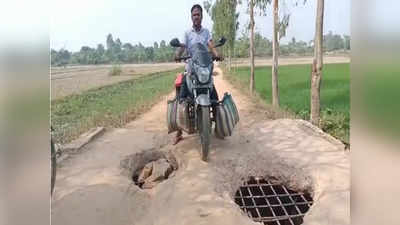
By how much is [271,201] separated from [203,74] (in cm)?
116

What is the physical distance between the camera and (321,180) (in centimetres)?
289

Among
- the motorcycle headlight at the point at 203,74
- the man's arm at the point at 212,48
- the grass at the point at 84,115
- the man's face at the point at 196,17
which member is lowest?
the grass at the point at 84,115

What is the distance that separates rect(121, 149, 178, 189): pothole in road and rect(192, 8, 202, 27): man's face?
1.25 metres

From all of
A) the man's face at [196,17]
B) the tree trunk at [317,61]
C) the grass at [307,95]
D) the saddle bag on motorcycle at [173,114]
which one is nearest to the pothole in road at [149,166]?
the saddle bag on motorcycle at [173,114]

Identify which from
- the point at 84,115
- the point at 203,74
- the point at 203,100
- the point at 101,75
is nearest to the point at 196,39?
the point at 203,74

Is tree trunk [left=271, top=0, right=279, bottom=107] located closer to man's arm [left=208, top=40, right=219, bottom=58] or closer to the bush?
man's arm [left=208, top=40, right=219, bottom=58]

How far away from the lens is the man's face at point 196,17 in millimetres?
3342

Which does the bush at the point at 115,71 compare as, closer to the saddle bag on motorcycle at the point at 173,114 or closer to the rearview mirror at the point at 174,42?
the saddle bag on motorcycle at the point at 173,114

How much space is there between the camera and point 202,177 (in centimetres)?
294

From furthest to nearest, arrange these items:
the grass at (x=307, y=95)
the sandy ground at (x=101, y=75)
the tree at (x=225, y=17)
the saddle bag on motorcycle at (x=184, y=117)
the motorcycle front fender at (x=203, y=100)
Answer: the sandy ground at (x=101, y=75), the tree at (x=225, y=17), the grass at (x=307, y=95), the saddle bag on motorcycle at (x=184, y=117), the motorcycle front fender at (x=203, y=100)

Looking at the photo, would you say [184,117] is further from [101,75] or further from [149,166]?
[101,75]

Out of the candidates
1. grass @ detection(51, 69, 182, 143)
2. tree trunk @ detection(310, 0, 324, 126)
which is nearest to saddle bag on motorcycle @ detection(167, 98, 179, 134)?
grass @ detection(51, 69, 182, 143)

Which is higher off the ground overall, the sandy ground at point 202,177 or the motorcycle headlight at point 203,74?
the motorcycle headlight at point 203,74

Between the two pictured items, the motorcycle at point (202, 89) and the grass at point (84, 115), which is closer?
the motorcycle at point (202, 89)
